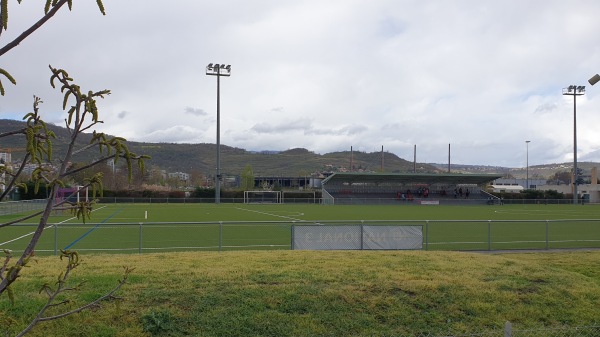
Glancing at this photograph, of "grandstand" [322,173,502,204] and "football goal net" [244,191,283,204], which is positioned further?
"football goal net" [244,191,283,204]

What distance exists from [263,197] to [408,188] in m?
23.1

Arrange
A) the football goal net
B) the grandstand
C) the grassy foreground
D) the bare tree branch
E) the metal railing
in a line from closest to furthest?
the bare tree branch, the grassy foreground, the metal railing, the grandstand, the football goal net

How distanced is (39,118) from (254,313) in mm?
6319

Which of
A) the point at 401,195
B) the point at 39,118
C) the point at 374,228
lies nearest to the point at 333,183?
the point at 401,195

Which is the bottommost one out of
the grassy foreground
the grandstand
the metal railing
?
the metal railing

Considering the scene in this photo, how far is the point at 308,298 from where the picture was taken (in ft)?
29.4

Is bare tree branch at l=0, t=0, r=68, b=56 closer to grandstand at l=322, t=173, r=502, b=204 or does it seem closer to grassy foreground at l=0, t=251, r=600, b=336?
grassy foreground at l=0, t=251, r=600, b=336

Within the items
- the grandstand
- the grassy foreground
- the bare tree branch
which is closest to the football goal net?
the grandstand

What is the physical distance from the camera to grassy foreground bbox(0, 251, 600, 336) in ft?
26.0

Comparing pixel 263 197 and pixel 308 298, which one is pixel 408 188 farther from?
pixel 308 298

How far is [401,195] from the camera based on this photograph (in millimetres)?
85438

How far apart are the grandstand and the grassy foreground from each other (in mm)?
68591

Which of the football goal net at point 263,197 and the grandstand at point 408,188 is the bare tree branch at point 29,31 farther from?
the football goal net at point 263,197

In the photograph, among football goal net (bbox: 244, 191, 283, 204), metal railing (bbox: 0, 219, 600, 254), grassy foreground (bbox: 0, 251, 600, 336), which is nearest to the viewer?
grassy foreground (bbox: 0, 251, 600, 336)
